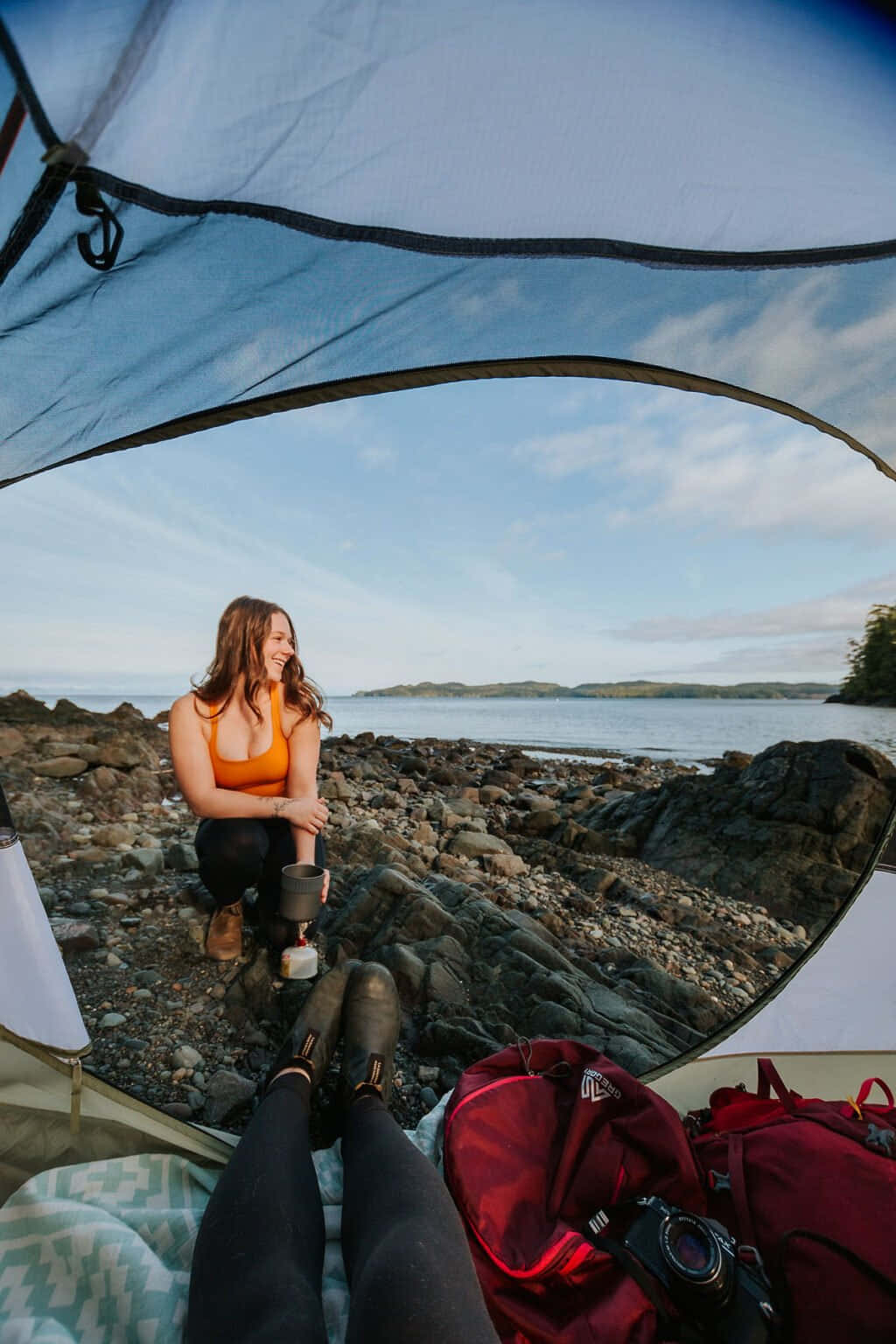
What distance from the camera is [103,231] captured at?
4.11ft

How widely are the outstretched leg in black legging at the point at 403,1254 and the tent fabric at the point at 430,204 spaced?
6.01 feet

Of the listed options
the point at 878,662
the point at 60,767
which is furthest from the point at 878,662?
the point at 60,767

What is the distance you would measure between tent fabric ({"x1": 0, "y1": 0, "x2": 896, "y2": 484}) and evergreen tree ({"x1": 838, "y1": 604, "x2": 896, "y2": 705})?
241cm

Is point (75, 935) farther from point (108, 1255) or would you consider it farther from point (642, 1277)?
point (642, 1277)

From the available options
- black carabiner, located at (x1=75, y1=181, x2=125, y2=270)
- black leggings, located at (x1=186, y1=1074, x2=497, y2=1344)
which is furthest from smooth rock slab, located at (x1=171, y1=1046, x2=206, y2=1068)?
black carabiner, located at (x1=75, y1=181, x2=125, y2=270)

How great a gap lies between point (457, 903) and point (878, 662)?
9.37 feet

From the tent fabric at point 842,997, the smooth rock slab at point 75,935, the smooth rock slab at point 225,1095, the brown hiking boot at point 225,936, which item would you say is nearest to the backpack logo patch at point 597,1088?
the tent fabric at point 842,997

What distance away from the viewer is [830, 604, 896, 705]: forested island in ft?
11.8

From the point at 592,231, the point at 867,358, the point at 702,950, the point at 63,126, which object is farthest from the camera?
the point at 702,950

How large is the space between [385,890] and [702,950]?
1779 mm

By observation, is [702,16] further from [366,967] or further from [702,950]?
[702,950]

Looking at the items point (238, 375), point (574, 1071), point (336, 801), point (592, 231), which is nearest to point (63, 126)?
point (238, 375)

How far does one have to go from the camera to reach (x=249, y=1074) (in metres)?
1.93

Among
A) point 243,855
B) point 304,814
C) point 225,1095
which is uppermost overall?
point 304,814
